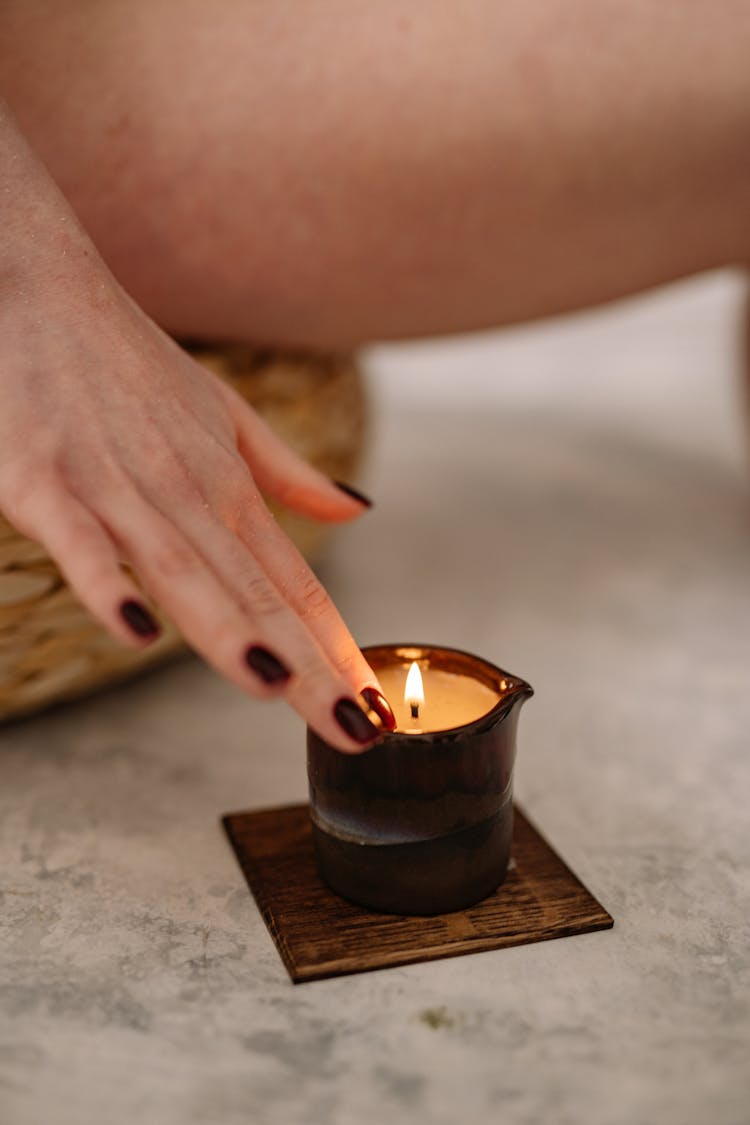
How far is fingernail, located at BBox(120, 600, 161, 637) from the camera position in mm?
636

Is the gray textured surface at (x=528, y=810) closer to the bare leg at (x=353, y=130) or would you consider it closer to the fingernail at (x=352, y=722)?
the fingernail at (x=352, y=722)

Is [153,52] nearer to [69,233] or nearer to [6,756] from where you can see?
[69,233]

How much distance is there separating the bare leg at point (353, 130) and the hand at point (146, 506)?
0.22m

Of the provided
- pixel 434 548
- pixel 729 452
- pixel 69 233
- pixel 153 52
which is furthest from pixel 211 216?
pixel 729 452

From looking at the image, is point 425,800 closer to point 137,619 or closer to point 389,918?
point 389,918

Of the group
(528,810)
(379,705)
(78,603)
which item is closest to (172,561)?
(379,705)

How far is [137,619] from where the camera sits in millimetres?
637

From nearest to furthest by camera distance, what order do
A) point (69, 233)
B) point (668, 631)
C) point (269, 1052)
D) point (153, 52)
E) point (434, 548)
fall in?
point (269, 1052) → point (69, 233) → point (153, 52) → point (668, 631) → point (434, 548)

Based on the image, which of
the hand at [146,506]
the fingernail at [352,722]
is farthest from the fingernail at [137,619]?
the fingernail at [352,722]

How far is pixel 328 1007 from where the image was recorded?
2.24 ft

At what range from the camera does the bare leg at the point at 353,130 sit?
36.8 inches

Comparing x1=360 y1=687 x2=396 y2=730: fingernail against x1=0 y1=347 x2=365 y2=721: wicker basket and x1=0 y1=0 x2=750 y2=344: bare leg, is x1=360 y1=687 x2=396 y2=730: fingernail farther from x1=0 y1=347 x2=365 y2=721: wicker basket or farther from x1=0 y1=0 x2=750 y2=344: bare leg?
x1=0 y1=0 x2=750 y2=344: bare leg

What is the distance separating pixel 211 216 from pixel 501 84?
0.25 m

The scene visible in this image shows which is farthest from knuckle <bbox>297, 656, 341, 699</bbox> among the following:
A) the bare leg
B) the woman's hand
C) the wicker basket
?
the bare leg
